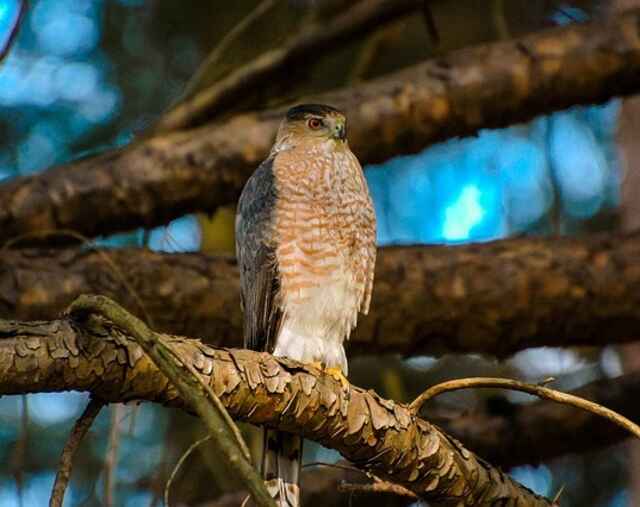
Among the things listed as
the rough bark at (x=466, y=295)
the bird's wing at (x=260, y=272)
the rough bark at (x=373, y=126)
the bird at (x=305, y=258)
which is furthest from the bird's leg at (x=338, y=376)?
the rough bark at (x=373, y=126)

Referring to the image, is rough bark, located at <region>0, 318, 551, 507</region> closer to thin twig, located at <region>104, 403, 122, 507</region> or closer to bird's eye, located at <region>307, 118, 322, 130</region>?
thin twig, located at <region>104, 403, 122, 507</region>

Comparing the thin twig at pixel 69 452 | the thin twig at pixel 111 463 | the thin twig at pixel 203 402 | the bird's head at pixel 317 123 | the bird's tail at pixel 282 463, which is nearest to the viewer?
the thin twig at pixel 203 402

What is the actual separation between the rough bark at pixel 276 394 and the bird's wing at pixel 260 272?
100 cm

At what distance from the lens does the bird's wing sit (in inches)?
175

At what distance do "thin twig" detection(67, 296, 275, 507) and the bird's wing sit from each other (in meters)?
1.89

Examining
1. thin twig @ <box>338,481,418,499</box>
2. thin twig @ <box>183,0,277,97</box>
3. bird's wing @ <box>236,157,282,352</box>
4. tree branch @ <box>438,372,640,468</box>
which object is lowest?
thin twig @ <box>338,481,418,499</box>

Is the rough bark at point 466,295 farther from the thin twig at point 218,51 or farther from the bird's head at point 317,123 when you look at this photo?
the thin twig at point 218,51

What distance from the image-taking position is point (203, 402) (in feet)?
7.96

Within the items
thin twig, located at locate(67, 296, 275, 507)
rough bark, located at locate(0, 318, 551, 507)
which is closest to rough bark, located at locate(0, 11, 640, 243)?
rough bark, located at locate(0, 318, 551, 507)

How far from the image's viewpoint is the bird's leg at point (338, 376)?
3.47 meters

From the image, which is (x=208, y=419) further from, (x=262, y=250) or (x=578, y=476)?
(x=578, y=476)

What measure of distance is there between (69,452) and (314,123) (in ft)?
8.59

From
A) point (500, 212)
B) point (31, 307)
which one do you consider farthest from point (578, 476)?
point (31, 307)

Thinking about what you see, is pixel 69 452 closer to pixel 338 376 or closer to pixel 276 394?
pixel 276 394
